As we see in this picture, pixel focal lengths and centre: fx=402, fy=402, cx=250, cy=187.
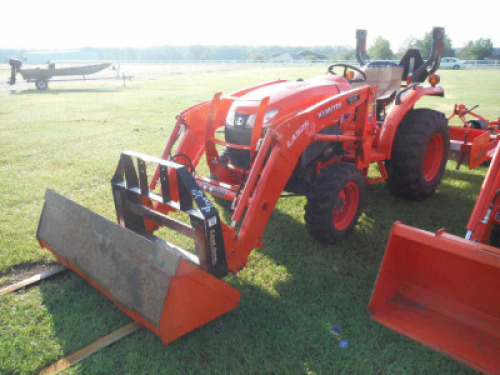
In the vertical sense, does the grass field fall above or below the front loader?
below

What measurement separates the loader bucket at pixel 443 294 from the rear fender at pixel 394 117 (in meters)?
1.87

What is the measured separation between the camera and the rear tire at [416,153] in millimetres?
4793

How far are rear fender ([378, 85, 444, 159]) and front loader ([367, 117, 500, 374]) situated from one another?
1.40 metres

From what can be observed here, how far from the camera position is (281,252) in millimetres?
4082

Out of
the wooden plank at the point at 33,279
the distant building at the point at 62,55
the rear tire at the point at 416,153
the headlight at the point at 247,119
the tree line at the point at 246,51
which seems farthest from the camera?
the distant building at the point at 62,55

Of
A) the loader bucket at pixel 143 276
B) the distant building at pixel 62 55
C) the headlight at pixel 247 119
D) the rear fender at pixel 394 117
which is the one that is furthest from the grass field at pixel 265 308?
the distant building at pixel 62 55

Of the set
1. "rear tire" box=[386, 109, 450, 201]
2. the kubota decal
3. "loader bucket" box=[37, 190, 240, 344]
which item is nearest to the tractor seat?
"rear tire" box=[386, 109, 450, 201]

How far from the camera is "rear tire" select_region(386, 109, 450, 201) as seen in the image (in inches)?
189

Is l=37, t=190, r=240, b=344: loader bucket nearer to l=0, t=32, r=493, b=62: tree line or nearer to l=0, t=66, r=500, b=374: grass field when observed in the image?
l=0, t=66, r=500, b=374: grass field

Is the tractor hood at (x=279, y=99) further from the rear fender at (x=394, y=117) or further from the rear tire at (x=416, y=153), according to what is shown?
the rear tire at (x=416, y=153)

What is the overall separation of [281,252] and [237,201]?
92 cm

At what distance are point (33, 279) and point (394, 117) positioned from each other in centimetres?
414

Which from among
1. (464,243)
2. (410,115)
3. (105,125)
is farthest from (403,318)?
(105,125)

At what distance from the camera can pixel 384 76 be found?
18.9 ft
